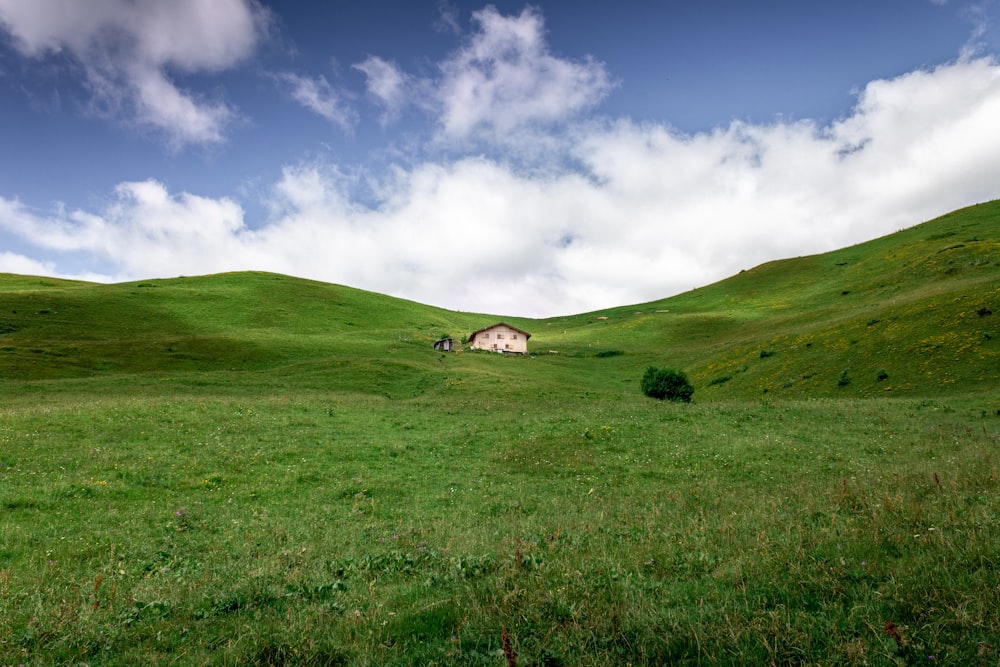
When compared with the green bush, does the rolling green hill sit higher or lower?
higher

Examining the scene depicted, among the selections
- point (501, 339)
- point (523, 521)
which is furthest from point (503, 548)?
point (501, 339)

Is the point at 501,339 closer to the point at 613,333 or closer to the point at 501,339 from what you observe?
the point at 501,339

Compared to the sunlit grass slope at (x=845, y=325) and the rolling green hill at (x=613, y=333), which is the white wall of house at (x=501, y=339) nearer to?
the rolling green hill at (x=613, y=333)

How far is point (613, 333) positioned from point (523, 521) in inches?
4250

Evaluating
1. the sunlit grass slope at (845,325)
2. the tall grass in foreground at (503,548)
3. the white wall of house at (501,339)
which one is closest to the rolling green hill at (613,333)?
the sunlit grass slope at (845,325)

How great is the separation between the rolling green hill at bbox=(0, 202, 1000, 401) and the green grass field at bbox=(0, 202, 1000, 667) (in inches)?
37.5

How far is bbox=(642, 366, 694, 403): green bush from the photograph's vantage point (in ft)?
159

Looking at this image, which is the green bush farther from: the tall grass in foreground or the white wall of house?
the white wall of house

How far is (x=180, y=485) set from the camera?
17.3m

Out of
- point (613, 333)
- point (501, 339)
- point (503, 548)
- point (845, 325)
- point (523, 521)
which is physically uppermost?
point (613, 333)

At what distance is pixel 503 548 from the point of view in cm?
860

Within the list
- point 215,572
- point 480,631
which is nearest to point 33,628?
point 215,572

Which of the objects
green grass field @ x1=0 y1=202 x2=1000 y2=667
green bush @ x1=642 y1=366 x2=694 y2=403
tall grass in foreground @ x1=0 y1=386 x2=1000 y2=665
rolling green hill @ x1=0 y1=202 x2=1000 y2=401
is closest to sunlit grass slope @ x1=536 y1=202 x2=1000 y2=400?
rolling green hill @ x1=0 y1=202 x2=1000 y2=401

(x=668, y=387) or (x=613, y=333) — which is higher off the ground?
(x=613, y=333)
